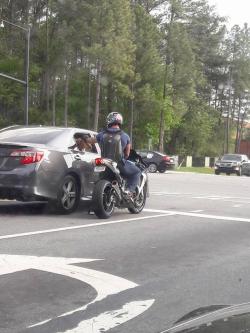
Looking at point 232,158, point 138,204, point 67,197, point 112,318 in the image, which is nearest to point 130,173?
point 138,204

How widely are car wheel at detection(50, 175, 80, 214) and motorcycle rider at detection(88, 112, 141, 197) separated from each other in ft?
2.44

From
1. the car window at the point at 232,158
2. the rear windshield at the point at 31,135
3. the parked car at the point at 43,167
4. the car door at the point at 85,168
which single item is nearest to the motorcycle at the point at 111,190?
the car door at the point at 85,168

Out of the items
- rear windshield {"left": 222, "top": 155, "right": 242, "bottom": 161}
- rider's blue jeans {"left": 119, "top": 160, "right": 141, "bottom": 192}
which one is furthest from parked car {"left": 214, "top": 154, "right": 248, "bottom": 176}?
rider's blue jeans {"left": 119, "top": 160, "right": 141, "bottom": 192}

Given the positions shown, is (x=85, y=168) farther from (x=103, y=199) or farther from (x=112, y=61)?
(x=112, y=61)

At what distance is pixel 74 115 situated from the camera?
223 ft

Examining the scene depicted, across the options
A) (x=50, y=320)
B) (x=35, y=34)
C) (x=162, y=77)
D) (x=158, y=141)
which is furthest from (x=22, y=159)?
(x=158, y=141)

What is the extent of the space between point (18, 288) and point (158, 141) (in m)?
65.6

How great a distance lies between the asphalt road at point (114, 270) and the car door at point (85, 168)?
0.47m

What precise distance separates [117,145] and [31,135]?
1.49 m

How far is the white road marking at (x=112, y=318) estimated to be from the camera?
4703mm

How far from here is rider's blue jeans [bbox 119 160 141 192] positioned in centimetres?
1105

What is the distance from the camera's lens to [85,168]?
11.3m

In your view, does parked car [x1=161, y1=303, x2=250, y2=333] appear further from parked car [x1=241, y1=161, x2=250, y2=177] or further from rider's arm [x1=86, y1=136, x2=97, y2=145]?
parked car [x1=241, y1=161, x2=250, y2=177]

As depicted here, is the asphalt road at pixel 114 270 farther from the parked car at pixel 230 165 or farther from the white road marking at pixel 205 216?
the parked car at pixel 230 165
